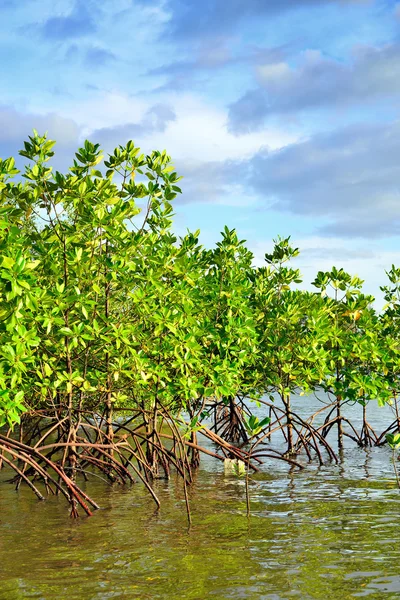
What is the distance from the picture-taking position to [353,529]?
26.7ft

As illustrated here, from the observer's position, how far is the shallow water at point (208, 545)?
241 inches

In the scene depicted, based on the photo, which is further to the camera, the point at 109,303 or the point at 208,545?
the point at 109,303

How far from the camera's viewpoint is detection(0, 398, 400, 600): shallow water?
241 inches

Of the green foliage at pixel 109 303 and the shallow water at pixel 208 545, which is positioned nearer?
the shallow water at pixel 208 545

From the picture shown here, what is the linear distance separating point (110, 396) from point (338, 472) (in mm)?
4472

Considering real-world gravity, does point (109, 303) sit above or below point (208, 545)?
above

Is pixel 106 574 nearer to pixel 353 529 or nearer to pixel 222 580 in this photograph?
pixel 222 580

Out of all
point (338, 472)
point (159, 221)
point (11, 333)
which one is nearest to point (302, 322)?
point (338, 472)

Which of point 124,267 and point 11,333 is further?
point 124,267

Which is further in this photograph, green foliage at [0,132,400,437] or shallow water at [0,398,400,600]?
green foliage at [0,132,400,437]

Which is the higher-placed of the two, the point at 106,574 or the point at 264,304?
the point at 264,304

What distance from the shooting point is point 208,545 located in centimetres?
742

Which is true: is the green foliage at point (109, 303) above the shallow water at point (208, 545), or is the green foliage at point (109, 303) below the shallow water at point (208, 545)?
above

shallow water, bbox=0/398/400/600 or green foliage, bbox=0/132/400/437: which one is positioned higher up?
green foliage, bbox=0/132/400/437
